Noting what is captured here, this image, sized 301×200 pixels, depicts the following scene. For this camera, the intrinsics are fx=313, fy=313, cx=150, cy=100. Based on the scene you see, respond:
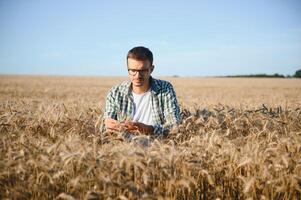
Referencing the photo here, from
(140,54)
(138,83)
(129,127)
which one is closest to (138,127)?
(129,127)

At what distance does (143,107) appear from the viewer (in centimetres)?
476

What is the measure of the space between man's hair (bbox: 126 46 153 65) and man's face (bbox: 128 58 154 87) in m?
0.04

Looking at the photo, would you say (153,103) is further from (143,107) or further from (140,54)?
(140,54)

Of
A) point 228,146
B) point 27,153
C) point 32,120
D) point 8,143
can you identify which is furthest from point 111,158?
point 32,120

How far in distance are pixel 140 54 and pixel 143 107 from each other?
0.86 metres

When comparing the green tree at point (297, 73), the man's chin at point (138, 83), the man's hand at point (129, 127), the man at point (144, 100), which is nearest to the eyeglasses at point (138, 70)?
the man at point (144, 100)

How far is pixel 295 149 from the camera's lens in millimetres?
3299

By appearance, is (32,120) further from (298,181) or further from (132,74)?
(298,181)

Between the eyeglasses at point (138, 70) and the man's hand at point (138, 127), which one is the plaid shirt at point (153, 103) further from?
the man's hand at point (138, 127)

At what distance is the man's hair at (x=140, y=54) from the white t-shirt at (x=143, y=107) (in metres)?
0.58

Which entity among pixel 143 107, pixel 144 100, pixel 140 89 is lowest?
pixel 143 107

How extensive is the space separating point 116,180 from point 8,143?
1254 millimetres

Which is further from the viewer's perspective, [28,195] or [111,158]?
[111,158]

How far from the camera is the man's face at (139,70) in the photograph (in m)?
4.35
